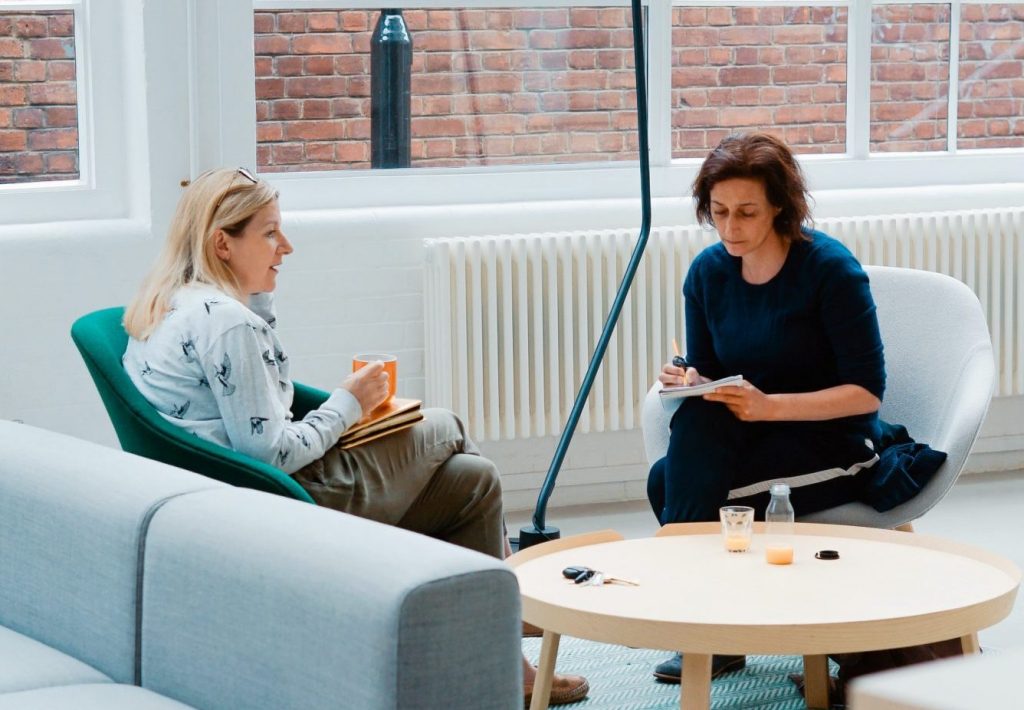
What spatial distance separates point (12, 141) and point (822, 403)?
2329mm

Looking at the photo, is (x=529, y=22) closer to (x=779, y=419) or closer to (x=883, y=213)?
(x=883, y=213)

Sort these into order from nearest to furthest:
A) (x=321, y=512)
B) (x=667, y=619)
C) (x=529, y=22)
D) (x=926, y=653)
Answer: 1. (x=321, y=512)
2. (x=667, y=619)
3. (x=926, y=653)
4. (x=529, y=22)

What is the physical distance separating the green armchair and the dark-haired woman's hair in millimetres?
1162

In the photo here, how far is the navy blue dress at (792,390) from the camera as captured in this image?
3.01 metres

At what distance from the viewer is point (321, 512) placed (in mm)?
1741

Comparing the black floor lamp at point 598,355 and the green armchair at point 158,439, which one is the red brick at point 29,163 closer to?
the green armchair at point 158,439

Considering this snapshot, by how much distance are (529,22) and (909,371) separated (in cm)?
179

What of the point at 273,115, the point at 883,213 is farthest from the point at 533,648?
the point at 883,213

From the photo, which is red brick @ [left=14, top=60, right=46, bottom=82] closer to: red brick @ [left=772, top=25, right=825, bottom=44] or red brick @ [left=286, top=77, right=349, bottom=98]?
red brick @ [left=286, top=77, right=349, bottom=98]

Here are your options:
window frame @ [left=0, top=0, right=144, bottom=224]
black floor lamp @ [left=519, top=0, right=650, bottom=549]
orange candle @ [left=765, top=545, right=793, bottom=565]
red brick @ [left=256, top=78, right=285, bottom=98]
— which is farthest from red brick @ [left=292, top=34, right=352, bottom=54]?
orange candle @ [left=765, top=545, right=793, bottom=565]

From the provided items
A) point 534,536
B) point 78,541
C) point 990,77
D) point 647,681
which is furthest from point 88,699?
point 990,77

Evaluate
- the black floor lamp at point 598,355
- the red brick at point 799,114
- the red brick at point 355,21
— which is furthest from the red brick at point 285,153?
the red brick at point 799,114

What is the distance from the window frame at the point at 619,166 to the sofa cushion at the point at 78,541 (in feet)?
7.00

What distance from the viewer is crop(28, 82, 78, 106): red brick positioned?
13.1 feet
